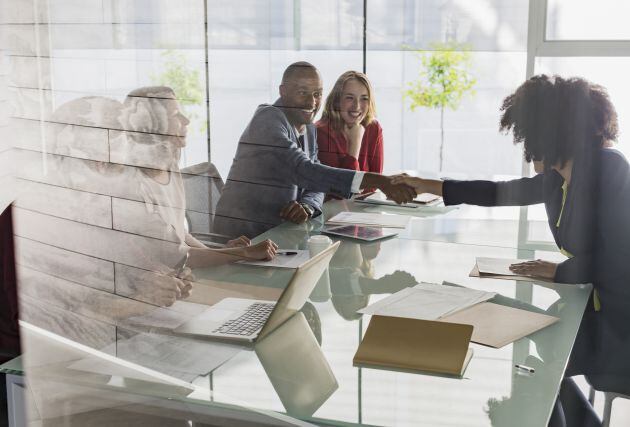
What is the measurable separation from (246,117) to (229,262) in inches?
13.7

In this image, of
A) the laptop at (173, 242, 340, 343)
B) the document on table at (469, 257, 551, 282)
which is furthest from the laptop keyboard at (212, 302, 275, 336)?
the document on table at (469, 257, 551, 282)

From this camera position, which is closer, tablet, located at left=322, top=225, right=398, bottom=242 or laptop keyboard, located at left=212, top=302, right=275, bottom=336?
laptop keyboard, located at left=212, top=302, right=275, bottom=336

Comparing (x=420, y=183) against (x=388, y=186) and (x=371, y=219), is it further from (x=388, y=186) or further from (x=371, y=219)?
(x=371, y=219)

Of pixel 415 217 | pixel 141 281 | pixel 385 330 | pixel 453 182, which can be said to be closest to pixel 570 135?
pixel 453 182

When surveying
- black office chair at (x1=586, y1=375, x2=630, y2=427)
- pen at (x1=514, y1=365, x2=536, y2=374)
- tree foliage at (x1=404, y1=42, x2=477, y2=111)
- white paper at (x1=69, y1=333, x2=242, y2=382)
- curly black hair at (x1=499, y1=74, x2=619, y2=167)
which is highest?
tree foliage at (x1=404, y1=42, x2=477, y2=111)

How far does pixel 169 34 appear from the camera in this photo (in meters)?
1.36

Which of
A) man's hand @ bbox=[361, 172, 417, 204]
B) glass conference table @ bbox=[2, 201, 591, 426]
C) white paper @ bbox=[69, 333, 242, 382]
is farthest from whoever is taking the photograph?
man's hand @ bbox=[361, 172, 417, 204]

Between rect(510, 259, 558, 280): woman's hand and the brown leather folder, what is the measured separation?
0.46m

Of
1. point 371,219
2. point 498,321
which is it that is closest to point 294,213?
point 371,219

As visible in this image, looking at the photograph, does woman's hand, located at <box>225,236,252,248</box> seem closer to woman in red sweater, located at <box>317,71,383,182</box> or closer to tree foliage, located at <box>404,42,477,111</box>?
woman in red sweater, located at <box>317,71,383,182</box>

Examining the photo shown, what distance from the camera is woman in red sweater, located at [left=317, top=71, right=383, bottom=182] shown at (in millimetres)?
1636

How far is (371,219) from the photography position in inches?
72.4

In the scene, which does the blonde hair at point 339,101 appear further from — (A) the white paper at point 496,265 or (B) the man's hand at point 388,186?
(A) the white paper at point 496,265

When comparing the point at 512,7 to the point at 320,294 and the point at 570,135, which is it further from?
the point at 320,294
